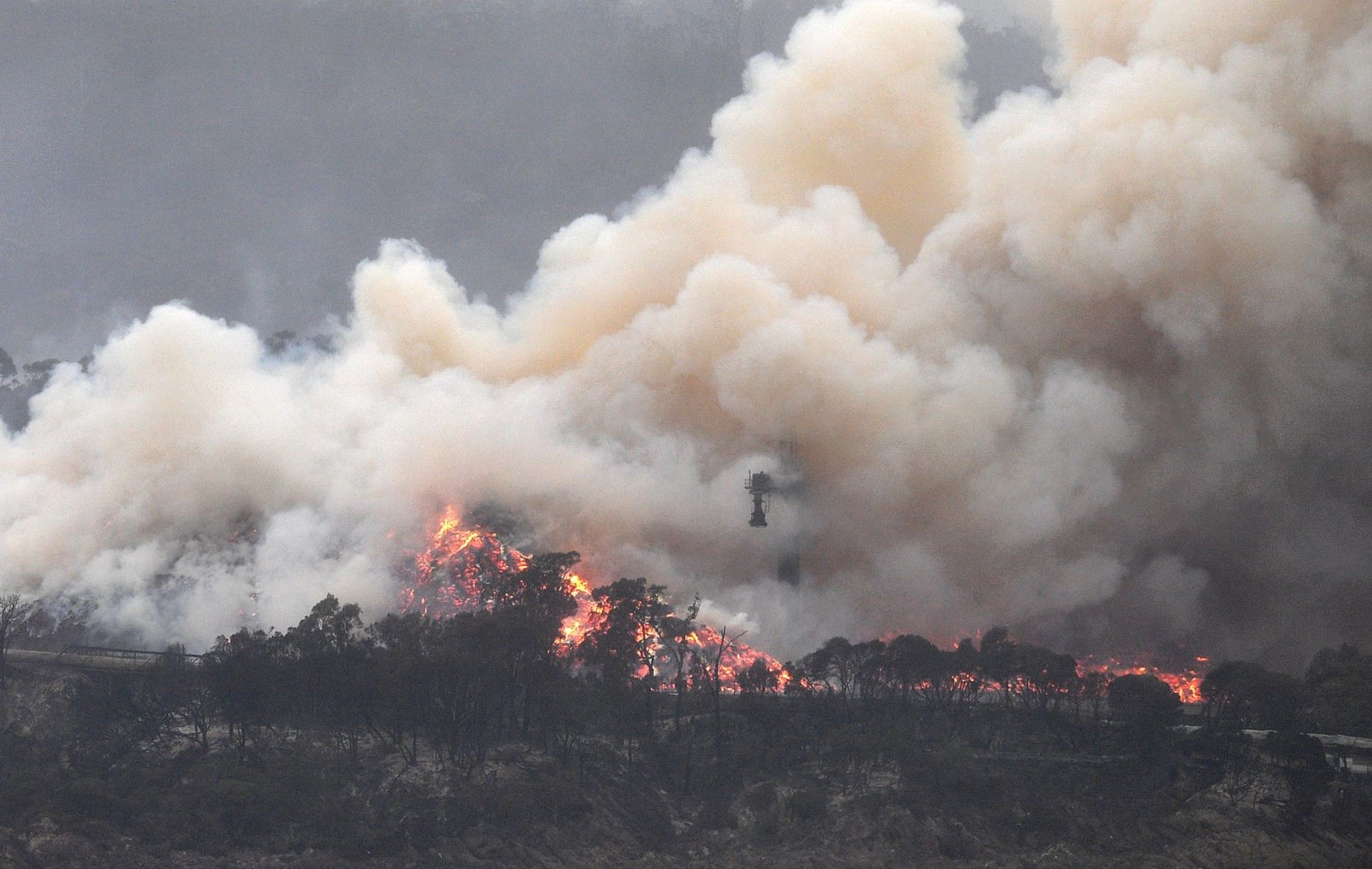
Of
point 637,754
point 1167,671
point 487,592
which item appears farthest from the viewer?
point 487,592

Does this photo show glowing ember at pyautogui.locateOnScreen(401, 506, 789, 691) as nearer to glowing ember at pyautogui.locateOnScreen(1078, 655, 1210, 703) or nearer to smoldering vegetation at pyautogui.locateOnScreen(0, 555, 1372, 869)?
smoldering vegetation at pyautogui.locateOnScreen(0, 555, 1372, 869)

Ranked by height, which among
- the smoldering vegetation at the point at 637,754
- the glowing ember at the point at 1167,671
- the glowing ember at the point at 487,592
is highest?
the glowing ember at the point at 487,592

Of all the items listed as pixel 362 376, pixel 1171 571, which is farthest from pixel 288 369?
pixel 1171 571

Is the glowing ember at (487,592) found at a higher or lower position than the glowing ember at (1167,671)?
higher

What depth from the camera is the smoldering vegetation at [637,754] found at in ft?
241

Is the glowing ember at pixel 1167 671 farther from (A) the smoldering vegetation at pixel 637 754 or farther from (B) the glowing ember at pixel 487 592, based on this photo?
(B) the glowing ember at pixel 487 592

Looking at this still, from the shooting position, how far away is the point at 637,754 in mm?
83688

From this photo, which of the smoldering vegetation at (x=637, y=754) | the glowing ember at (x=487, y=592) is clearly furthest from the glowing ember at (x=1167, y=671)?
the glowing ember at (x=487, y=592)

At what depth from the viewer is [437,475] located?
338 ft

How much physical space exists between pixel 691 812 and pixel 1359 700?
128 ft

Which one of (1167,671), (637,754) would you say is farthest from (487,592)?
(1167,671)

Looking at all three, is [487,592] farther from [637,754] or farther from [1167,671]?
[1167,671]

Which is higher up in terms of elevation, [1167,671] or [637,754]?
[1167,671]

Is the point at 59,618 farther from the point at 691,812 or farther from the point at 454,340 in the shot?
the point at 691,812
